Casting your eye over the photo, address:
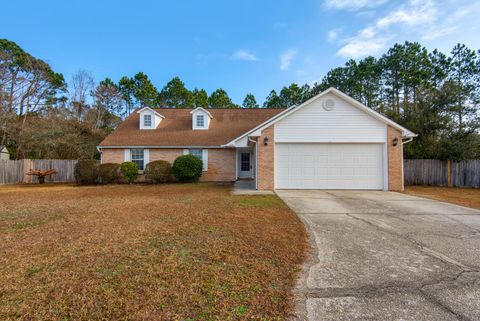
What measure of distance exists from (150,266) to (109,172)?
44.2ft

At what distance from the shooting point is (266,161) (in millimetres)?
11383

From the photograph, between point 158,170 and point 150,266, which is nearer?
point 150,266

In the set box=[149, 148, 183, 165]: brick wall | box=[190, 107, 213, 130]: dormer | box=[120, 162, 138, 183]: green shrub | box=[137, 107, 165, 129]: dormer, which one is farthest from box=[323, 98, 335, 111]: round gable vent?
box=[137, 107, 165, 129]: dormer

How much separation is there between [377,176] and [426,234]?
24.3ft

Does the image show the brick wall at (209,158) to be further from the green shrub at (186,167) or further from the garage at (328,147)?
the garage at (328,147)

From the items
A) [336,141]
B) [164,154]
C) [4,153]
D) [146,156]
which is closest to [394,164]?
[336,141]

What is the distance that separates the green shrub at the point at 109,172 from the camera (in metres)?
14.5

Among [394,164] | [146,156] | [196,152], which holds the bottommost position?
[394,164]

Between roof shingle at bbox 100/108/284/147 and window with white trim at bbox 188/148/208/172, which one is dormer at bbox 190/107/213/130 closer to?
roof shingle at bbox 100/108/284/147

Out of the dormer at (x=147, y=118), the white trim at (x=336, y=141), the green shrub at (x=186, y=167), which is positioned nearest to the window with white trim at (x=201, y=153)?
the green shrub at (x=186, y=167)

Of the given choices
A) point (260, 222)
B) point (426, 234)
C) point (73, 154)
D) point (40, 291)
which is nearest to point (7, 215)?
point (40, 291)

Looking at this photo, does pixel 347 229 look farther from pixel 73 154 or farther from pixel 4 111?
pixel 4 111

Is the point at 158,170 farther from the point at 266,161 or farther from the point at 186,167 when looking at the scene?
the point at 266,161

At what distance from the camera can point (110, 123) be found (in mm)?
26922
